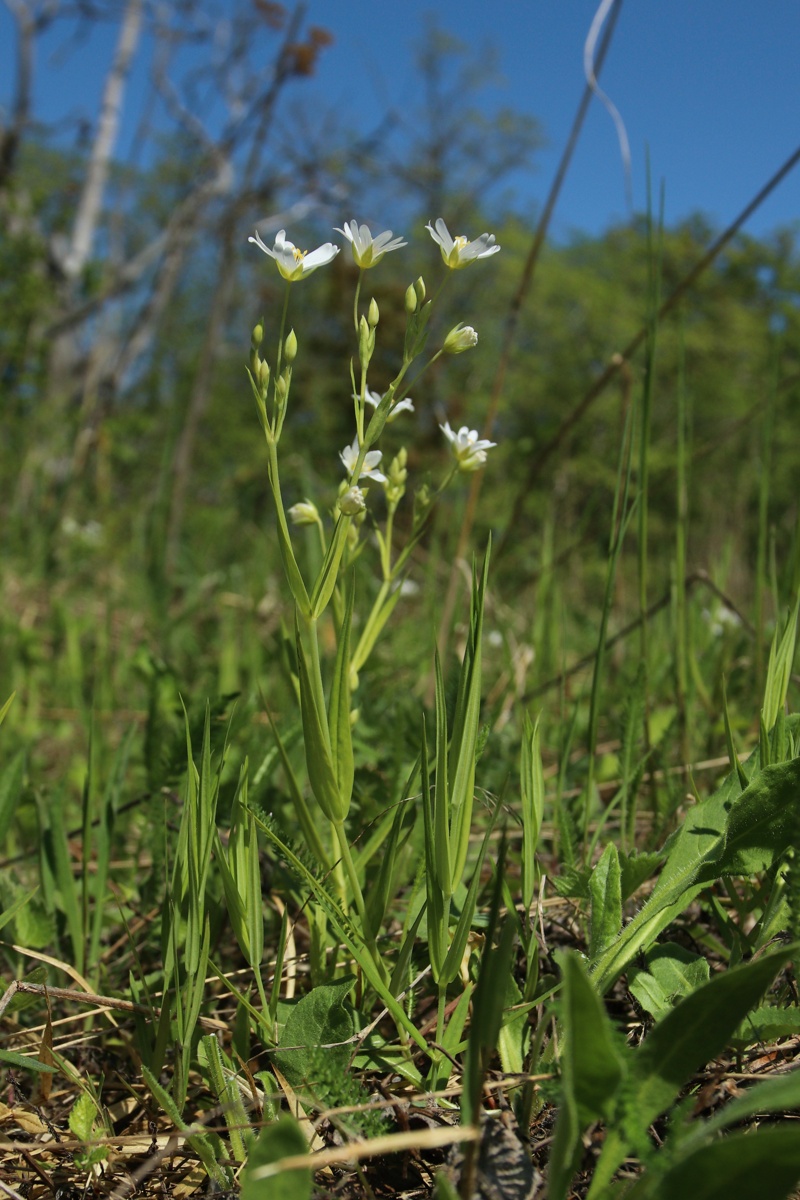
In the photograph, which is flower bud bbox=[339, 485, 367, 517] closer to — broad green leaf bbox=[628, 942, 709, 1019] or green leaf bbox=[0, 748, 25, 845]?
broad green leaf bbox=[628, 942, 709, 1019]

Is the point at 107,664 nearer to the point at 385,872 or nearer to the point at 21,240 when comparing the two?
A: the point at 385,872

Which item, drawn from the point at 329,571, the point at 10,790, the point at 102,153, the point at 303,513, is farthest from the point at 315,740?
the point at 102,153

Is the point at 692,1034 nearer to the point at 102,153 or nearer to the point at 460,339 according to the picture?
the point at 460,339

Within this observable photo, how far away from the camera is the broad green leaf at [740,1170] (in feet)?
1.45

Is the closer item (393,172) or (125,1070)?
(125,1070)

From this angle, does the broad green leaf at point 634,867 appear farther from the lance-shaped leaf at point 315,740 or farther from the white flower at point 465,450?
the white flower at point 465,450

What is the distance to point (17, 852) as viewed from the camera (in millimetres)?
1306

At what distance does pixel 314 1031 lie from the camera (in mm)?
693

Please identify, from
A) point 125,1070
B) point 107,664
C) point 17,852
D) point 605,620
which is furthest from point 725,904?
point 107,664

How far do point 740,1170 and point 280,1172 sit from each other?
10.1 inches

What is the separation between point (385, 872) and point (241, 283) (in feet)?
62.3

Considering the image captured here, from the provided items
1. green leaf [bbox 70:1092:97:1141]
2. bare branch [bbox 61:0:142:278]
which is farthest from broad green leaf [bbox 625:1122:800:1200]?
bare branch [bbox 61:0:142:278]

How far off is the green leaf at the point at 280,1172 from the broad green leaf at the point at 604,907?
32 cm

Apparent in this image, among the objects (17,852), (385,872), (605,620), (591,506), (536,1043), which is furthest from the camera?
(591,506)
